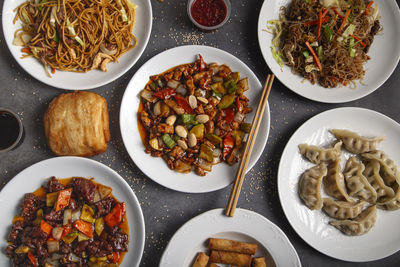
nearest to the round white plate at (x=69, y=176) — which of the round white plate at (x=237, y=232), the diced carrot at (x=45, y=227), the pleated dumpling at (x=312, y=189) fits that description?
the diced carrot at (x=45, y=227)

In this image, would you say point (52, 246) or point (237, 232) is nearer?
point (52, 246)

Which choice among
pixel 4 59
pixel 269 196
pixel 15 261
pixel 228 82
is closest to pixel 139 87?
pixel 228 82

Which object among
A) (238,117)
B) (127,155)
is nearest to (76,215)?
(127,155)

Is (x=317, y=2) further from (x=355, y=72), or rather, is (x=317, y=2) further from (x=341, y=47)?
(x=355, y=72)

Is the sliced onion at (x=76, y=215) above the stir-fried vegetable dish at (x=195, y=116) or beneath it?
beneath

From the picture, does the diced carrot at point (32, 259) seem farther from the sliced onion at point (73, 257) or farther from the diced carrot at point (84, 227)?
the diced carrot at point (84, 227)

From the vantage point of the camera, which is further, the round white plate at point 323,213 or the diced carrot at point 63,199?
the round white plate at point 323,213

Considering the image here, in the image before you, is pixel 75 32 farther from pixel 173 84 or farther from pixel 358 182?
pixel 358 182
